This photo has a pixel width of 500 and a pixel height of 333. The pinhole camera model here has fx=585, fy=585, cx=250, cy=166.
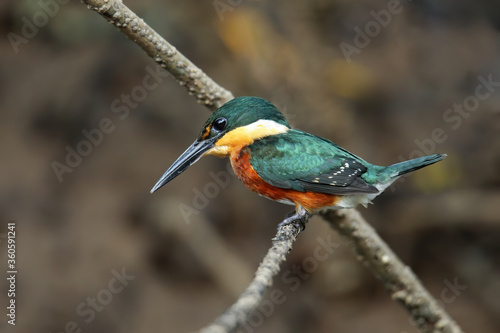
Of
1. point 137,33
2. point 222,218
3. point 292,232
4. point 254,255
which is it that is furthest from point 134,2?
point 292,232

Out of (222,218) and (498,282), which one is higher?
(498,282)

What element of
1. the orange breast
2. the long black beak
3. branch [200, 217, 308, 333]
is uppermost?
the orange breast

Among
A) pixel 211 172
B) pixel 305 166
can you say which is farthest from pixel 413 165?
pixel 211 172

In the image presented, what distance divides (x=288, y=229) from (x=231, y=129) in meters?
0.53

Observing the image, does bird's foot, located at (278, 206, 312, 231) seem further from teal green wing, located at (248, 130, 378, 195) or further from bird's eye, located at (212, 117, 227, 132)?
bird's eye, located at (212, 117, 227, 132)

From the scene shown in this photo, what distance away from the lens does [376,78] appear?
15.6ft

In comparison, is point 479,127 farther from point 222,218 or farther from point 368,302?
point 222,218

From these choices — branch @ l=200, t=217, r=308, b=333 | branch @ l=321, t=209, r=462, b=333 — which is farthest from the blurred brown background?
branch @ l=200, t=217, r=308, b=333

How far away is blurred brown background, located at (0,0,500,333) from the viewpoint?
4410 mm

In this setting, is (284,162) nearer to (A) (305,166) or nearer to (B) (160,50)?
(A) (305,166)

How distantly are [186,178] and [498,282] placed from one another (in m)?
2.53

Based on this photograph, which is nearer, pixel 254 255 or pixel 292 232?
pixel 292 232

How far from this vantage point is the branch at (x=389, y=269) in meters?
2.54

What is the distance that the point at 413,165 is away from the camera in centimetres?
242
